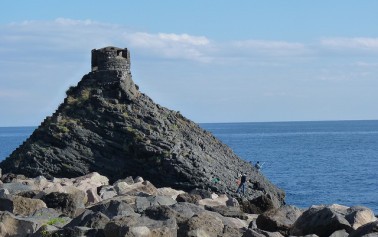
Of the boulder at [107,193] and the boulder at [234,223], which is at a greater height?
the boulder at [234,223]

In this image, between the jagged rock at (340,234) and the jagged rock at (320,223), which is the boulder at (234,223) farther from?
the jagged rock at (340,234)

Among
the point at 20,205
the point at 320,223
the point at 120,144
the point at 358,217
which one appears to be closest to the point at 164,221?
the point at 320,223

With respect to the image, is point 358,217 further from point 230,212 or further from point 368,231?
point 230,212

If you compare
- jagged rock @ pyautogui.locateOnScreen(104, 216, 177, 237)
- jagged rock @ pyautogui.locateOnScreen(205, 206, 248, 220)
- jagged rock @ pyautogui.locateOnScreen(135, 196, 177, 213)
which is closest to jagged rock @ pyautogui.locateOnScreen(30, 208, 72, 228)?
jagged rock @ pyautogui.locateOnScreen(135, 196, 177, 213)

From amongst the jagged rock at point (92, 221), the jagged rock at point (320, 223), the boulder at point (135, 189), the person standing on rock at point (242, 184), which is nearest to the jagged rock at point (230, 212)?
the jagged rock at point (320, 223)

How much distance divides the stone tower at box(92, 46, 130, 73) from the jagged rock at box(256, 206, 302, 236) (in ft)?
91.0

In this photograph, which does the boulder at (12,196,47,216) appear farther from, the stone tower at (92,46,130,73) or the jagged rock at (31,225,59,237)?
the stone tower at (92,46,130,73)

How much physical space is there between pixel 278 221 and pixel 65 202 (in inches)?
209

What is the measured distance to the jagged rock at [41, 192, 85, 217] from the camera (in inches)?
793

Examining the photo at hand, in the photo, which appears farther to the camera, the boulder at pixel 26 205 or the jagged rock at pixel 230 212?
the boulder at pixel 26 205

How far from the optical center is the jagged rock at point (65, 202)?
20141 mm

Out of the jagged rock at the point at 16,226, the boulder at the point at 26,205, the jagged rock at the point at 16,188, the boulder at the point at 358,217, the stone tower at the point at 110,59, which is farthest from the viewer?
the stone tower at the point at 110,59

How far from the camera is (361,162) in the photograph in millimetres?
88250

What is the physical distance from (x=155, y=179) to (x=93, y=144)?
343cm
